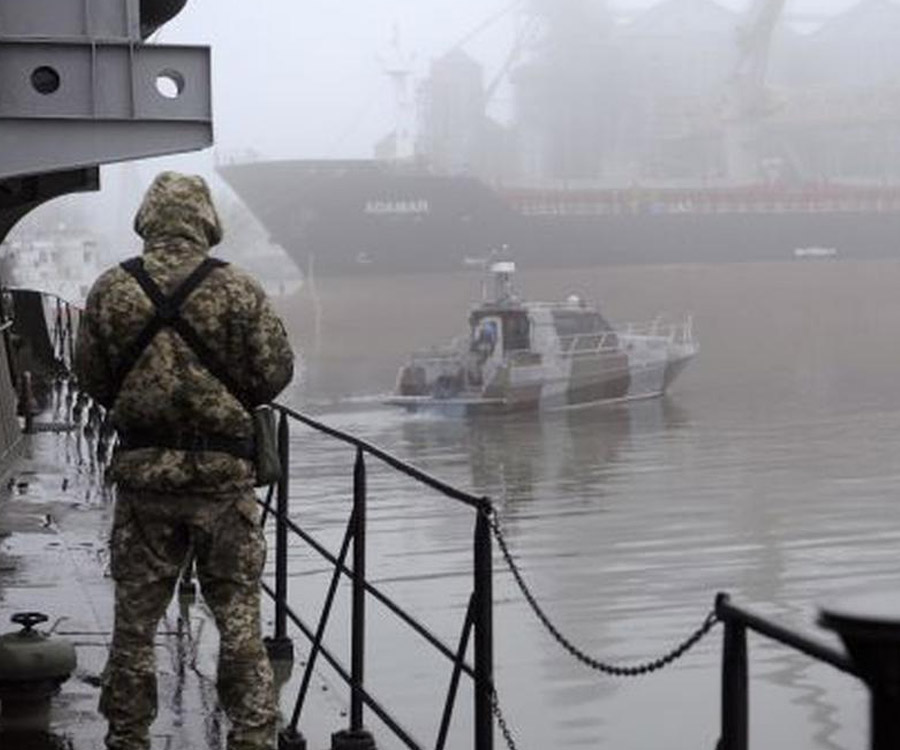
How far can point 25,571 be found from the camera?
7.45 meters

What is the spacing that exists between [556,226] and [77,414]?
6229 centimetres

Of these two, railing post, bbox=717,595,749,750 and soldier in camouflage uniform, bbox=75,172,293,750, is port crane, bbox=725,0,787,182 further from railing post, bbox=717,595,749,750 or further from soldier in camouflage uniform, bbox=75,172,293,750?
railing post, bbox=717,595,749,750

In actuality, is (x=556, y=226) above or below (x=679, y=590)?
above

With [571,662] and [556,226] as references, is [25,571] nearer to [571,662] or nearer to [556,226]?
[571,662]

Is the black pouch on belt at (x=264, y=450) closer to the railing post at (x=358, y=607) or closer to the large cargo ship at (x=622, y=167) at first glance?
the railing post at (x=358, y=607)

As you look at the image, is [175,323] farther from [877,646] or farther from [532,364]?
[532,364]

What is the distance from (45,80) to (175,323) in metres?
2.33

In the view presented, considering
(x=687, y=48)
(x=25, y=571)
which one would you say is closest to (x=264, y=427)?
(x=25, y=571)

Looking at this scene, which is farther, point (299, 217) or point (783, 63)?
point (783, 63)

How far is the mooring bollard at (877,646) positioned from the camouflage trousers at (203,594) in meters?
2.29

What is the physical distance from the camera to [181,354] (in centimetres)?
358

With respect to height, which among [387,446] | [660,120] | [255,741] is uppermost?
[660,120]

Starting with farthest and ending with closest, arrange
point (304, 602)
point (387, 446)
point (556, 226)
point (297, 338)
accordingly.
A: point (556, 226) → point (297, 338) → point (387, 446) → point (304, 602)

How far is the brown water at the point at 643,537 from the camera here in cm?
940
